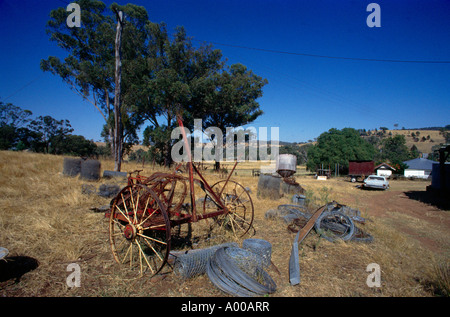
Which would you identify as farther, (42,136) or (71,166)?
(42,136)

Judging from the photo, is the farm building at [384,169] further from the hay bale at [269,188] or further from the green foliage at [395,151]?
the hay bale at [269,188]

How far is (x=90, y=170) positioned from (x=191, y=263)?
852cm

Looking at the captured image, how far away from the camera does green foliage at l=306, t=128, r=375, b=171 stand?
3891cm

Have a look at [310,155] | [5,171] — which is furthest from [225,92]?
[310,155]

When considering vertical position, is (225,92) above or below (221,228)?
above

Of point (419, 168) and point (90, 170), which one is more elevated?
point (90, 170)

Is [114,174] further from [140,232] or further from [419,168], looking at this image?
[419,168]

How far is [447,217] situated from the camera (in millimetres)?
9266

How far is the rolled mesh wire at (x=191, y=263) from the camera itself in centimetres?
343

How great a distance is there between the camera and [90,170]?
9906mm

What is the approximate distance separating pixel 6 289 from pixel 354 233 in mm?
6848

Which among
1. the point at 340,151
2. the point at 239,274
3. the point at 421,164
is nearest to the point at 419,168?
the point at 421,164

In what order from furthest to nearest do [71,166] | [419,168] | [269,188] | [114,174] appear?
[419,168] < [114,174] < [269,188] < [71,166]
